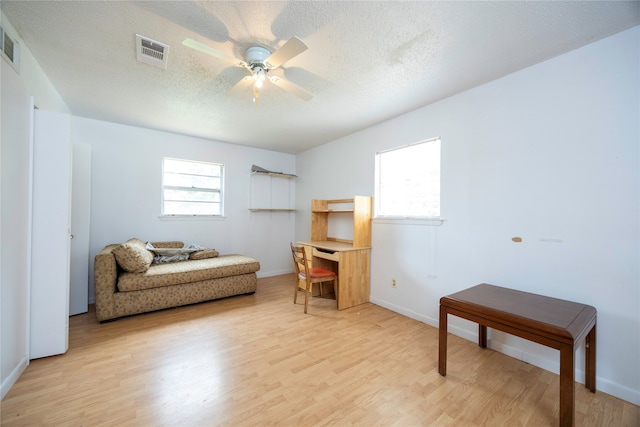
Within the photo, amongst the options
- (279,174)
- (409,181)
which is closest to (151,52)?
(409,181)

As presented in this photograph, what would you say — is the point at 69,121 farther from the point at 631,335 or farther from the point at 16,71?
the point at 631,335

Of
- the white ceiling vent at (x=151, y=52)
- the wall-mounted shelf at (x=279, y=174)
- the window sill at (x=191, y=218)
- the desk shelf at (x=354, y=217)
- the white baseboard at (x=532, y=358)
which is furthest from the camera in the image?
the wall-mounted shelf at (x=279, y=174)

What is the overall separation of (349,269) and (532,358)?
75.8 inches

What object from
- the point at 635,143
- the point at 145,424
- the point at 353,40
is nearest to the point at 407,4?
the point at 353,40

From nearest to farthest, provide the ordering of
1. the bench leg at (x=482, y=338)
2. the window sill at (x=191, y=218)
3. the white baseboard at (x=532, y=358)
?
the white baseboard at (x=532, y=358), the bench leg at (x=482, y=338), the window sill at (x=191, y=218)

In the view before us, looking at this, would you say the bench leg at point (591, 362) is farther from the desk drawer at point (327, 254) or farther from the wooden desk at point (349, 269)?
the desk drawer at point (327, 254)

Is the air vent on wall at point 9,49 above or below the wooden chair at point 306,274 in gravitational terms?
above

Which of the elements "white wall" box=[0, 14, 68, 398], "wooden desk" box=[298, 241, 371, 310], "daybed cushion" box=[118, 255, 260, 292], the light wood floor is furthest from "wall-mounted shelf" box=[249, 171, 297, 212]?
"white wall" box=[0, 14, 68, 398]

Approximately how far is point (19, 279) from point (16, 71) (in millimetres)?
1533

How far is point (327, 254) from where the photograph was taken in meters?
3.41

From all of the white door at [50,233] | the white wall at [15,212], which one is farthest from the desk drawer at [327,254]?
the white wall at [15,212]

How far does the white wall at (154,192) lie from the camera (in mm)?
3533

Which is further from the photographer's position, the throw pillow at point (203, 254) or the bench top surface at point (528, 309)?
the throw pillow at point (203, 254)

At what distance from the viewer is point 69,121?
6.93 ft
